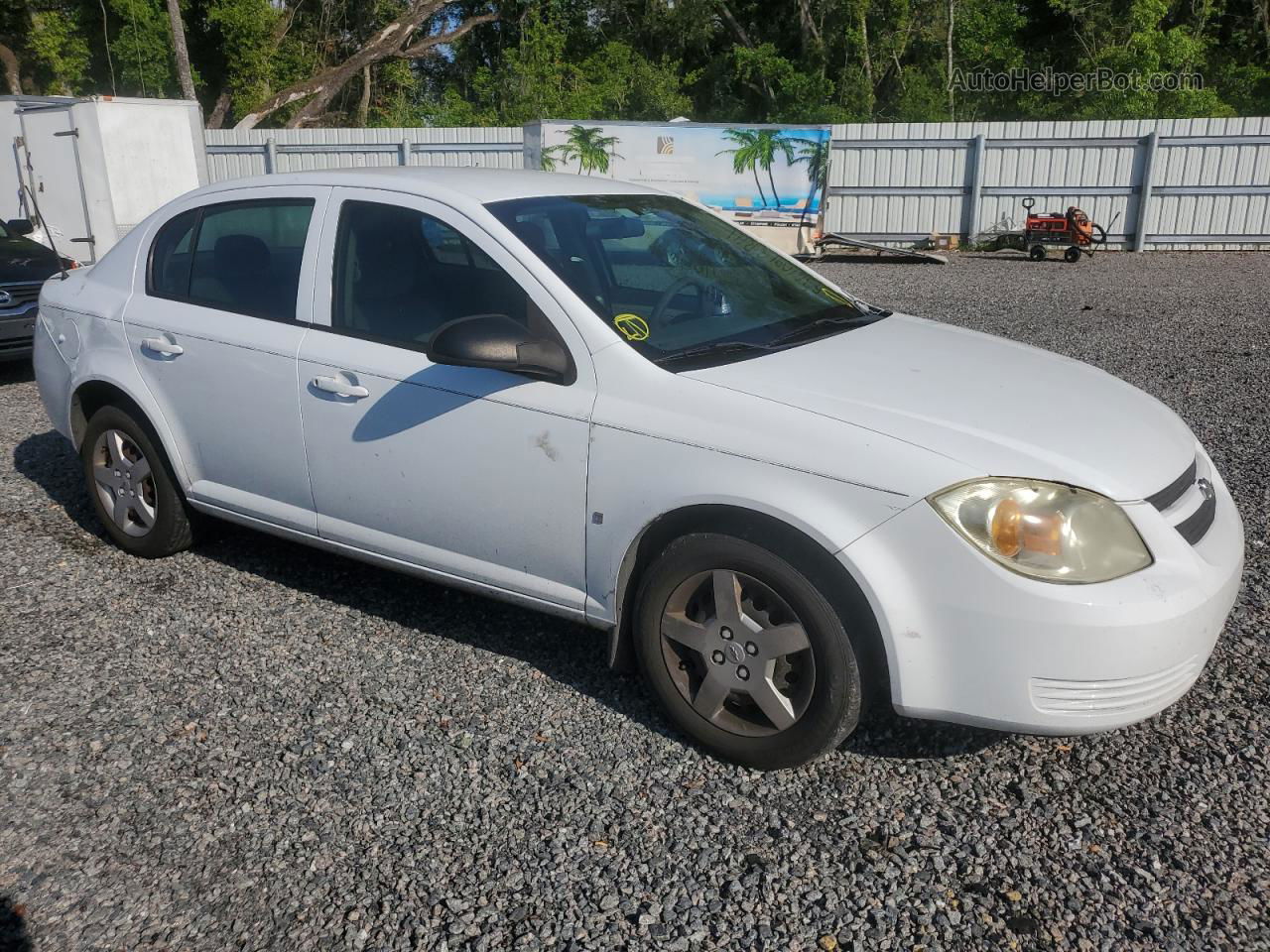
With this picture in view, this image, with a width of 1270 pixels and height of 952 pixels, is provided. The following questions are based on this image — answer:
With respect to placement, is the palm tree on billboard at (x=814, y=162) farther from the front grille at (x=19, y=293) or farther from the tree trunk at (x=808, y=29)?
the tree trunk at (x=808, y=29)

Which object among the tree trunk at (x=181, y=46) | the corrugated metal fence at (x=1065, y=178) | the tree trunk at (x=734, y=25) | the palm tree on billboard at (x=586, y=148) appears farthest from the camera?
the tree trunk at (x=734, y=25)

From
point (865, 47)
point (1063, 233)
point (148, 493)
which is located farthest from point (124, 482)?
point (865, 47)

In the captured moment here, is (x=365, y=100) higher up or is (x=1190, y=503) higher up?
(x=365, y=100)

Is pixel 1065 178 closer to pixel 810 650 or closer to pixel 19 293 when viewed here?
pixel 19 293

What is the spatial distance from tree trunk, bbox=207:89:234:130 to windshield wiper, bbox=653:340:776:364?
33.1 metres

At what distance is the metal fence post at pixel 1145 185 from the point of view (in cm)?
1905

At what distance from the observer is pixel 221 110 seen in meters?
33.3

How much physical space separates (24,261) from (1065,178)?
1686 cm

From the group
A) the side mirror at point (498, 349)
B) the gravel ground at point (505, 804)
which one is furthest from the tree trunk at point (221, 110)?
the side mirror at point (498, 349)

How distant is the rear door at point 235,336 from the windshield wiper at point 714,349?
58.2 inches

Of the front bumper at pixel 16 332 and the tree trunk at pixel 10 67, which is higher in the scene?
the tree trunk at pixel 10 67

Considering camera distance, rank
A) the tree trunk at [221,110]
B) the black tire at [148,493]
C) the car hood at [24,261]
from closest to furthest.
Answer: the black tire at [148,493]
the car hood at [24,261]
the tree trunk at [221,110]

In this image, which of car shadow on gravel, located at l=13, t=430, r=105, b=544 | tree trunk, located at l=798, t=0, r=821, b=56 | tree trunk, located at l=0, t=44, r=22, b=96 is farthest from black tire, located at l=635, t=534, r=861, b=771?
tree trunk, located at l=0, t=44, r=22, b=96

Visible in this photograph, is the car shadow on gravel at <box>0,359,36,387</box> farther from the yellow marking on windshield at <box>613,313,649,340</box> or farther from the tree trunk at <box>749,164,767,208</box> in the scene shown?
the tree trunk at <box>749,164,767,208</box>
